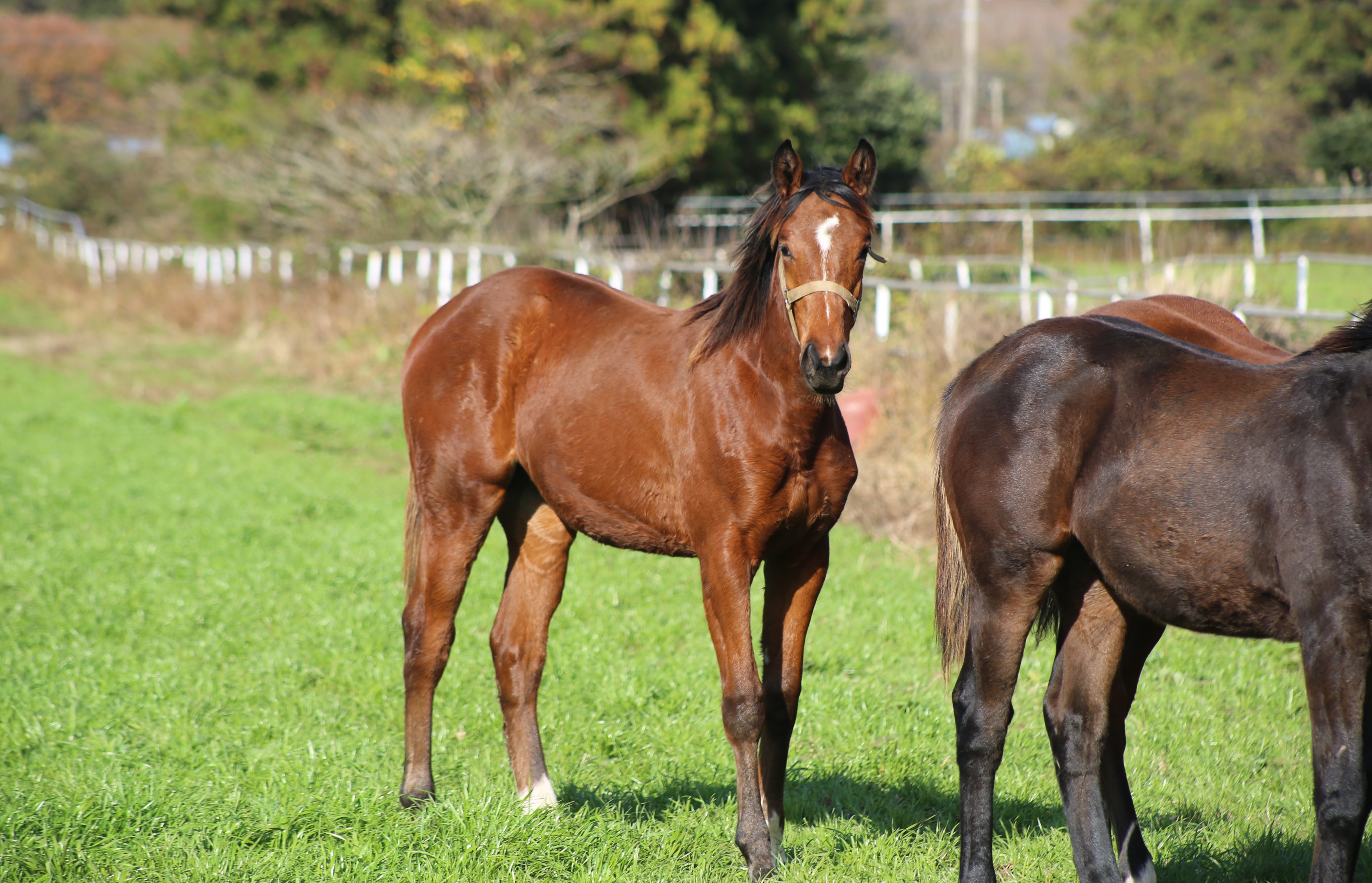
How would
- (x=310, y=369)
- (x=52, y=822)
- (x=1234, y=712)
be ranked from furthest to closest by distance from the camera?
(x=310, y=369), (x=1234, y=712), (x=52, y=822)

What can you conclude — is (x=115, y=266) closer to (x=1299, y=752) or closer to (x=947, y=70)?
(x=1299, y=752)

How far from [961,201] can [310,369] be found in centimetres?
1760

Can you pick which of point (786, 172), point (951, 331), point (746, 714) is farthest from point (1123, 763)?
point (951, 331)

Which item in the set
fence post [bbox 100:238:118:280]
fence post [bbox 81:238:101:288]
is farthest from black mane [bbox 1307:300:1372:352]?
fence post [bbox 100:238:118:280]

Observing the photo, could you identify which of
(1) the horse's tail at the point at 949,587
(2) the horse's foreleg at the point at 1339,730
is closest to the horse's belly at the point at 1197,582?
(2) the horse's foreleg at the point at 1339,730

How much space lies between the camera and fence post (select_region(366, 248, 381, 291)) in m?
16.7

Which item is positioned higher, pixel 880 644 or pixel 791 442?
pixel 791 442

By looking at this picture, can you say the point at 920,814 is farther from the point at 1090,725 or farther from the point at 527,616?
the point at 527,616

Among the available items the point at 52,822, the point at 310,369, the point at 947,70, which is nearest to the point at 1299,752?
the point at 52,822

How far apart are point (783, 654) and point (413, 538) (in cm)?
166

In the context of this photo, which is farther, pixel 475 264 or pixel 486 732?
pixel 475 264

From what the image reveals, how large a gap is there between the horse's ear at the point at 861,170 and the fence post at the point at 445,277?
11.8m

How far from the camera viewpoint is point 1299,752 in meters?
4.54

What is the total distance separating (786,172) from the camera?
353cm
